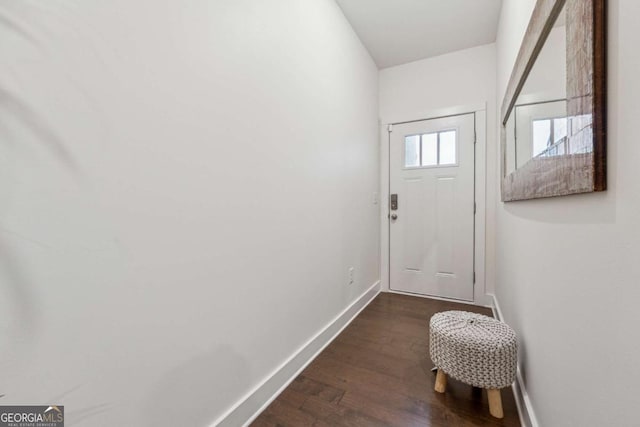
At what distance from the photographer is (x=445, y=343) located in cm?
133

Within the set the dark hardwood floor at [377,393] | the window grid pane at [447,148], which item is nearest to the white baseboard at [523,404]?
the dark hardwood floor at [377,393]

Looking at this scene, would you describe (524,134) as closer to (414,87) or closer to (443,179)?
(443,179)

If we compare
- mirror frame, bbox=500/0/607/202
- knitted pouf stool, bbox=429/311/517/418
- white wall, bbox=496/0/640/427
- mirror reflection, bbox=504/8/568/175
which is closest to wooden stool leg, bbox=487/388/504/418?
knitted pouf stool, bbox=429/311/517/418

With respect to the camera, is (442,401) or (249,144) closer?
(249,144)

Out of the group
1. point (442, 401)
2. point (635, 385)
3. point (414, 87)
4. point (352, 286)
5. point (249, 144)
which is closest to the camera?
point (635, 385)

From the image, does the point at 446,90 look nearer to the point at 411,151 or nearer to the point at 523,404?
the point at 411,151

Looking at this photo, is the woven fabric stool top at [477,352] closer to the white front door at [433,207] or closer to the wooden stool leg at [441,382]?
the wooden stool leg at [441,382]

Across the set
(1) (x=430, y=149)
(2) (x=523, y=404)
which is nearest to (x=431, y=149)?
(1) (x=430, y=149)

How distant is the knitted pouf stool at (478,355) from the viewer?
3.96 feet

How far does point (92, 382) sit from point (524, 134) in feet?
6.31

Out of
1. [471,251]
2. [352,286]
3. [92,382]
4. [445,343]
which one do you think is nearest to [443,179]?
[471,251]

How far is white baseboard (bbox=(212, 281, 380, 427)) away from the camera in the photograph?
1170mm

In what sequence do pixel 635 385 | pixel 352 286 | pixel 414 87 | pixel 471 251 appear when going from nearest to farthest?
pixel 635 385 < pixel 352 286 < pixel 471 251 < pixel 414 87

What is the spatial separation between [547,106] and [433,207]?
6.28ft
